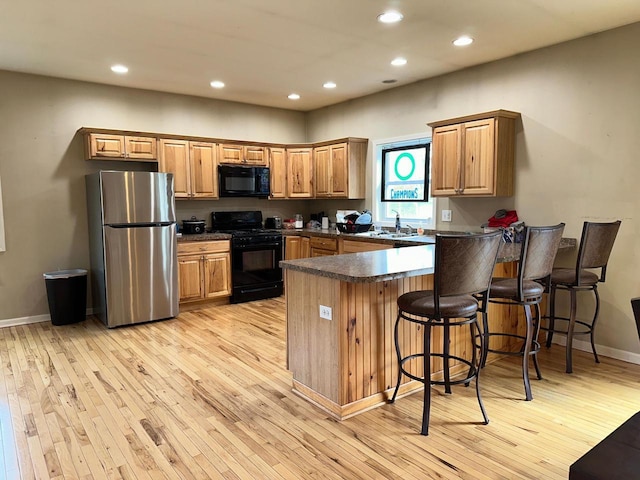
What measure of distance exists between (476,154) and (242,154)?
10.2 ft

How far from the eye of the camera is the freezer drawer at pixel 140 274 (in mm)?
4535

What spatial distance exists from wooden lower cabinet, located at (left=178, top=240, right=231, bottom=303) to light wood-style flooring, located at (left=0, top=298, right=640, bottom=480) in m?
1.38

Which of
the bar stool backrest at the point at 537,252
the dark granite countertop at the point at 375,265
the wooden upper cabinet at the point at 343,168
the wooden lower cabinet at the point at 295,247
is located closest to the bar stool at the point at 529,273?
the bar stool backrest at the point at 537,252

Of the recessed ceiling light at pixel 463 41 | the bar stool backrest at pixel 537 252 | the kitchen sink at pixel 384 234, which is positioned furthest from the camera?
the kitchen sink at pixel 384 234

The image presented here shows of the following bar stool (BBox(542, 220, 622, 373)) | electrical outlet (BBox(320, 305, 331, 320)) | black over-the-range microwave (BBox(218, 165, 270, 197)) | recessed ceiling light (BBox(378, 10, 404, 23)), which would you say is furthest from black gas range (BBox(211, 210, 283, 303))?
bar stool (BBox(542, 220, 622, 373))

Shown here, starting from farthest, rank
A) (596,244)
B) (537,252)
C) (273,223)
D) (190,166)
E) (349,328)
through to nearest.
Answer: (273,223) → (190,166) → (596,244) → (537,252) → (349,328)

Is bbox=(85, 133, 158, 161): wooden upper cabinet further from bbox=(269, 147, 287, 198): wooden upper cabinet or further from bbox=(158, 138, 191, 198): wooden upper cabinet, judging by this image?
bbox=(269, 147, 287, 198): wooden upper cabinet

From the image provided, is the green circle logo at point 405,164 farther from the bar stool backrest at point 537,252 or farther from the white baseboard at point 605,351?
the bar stool backrest at point 537,252

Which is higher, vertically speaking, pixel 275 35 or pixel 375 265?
pixel 275 35

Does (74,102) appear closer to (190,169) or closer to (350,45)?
(190,169)

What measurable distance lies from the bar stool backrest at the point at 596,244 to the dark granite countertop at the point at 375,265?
17.5 inches

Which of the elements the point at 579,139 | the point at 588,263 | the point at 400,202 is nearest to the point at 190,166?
the point at 400,202

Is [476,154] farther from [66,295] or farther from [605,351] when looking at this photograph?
[66,295]

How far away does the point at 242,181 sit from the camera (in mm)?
5914
